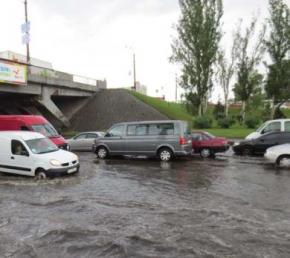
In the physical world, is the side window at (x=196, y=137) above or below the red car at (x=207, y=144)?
above

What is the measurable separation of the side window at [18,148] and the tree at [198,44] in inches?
999

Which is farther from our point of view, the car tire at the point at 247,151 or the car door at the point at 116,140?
the car tire at the point at 247,151

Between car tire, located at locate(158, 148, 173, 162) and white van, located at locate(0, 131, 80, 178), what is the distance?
16.0 ft

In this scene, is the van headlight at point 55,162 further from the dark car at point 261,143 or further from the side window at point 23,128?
the dark car at point 261,143

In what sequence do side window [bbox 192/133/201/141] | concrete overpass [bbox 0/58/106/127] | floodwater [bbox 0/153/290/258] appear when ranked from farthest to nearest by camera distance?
1. concrete overpass [bbox 0/58/106/127]
2. side window [bbox 192/133/201/141]
3. floodwater [bbox 0/153/290/258]

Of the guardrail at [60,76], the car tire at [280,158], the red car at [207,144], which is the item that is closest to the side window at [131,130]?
the red car at [207,144]

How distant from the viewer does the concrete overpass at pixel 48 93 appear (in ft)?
102

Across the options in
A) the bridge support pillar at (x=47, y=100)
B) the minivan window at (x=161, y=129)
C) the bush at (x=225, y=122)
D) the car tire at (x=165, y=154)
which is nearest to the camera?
the minivan window at (x=161, y=129)

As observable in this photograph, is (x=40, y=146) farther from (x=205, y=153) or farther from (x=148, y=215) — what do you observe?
(x=205, y=153)

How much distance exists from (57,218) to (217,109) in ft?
135

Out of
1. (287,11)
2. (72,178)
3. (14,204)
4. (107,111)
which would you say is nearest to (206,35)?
(287,11)

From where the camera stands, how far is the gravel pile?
41.2 metres

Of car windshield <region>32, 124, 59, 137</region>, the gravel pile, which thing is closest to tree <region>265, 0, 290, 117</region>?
the gravel pile

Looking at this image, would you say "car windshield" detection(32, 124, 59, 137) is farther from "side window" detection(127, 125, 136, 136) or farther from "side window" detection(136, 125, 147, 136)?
"side window" detection(136, 125, 147, 136)
